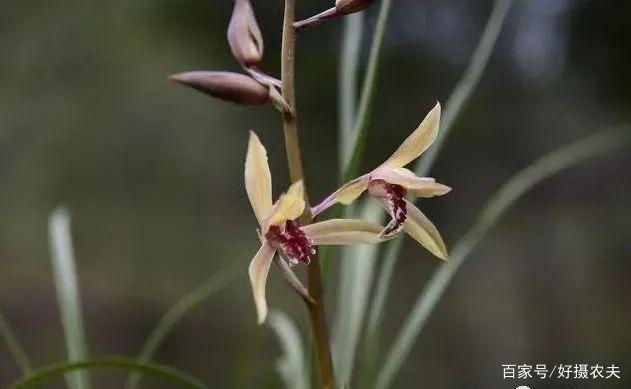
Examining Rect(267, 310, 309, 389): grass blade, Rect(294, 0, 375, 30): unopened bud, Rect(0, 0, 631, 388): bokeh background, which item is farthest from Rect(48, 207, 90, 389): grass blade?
Rect(0, 0, 631, 388): bokeh background

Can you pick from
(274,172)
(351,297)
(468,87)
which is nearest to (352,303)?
(351,297)

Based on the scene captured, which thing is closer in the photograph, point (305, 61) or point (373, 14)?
point (373, 14)

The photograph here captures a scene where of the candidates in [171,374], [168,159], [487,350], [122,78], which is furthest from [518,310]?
[171,374]

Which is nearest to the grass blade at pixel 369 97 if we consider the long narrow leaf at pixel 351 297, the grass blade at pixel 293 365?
the long narrow leaf at pixel 351 297

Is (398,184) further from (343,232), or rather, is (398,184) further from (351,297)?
(351,297)

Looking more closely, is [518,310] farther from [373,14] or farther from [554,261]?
[373,14]

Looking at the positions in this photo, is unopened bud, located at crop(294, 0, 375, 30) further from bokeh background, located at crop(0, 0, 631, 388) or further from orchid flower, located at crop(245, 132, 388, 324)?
bokeh background, located at crop(0, 0, 631, 388)
